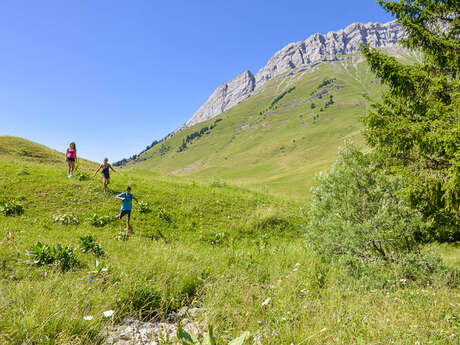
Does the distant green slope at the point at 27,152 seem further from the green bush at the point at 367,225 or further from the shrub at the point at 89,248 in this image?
the green bush at the point at 367,225

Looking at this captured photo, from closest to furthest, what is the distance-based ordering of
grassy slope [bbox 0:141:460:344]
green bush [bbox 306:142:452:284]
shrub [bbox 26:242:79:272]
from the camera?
grassy slope [bbox 0:141:460:344] < shrub [bbox 26:242:79:272] < green bush [bbox 306:142:452:284]

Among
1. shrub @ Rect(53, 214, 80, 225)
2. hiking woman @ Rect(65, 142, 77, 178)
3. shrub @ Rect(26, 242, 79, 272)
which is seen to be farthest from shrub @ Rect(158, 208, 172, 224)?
hiking woman @ Rect(65, 142, 77, 178)

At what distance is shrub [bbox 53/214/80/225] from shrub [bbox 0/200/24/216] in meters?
1.75

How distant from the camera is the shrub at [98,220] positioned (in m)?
11.7

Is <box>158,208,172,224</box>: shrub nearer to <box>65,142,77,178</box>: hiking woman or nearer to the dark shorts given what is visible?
the dark shorts

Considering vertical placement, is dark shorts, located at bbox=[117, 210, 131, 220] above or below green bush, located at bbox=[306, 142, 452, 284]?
above

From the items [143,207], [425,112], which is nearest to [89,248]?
[143,207]

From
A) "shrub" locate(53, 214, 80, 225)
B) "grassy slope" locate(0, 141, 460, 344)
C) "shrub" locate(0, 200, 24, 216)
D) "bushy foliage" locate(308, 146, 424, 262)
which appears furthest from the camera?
"shrub" locate(53, 214, 80, 225)

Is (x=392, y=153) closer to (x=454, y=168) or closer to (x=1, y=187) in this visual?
(x=454, y=168)

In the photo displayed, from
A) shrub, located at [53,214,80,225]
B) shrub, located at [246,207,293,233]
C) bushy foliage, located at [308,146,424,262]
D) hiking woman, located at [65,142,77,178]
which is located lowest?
shrub, located at [246,207,293,233]

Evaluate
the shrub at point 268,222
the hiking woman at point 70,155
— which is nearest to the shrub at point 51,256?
the shrub at point 268,222

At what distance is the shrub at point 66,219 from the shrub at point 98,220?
63cm

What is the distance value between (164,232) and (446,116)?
12.9 meters

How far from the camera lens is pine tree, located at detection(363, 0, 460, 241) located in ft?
26.2
